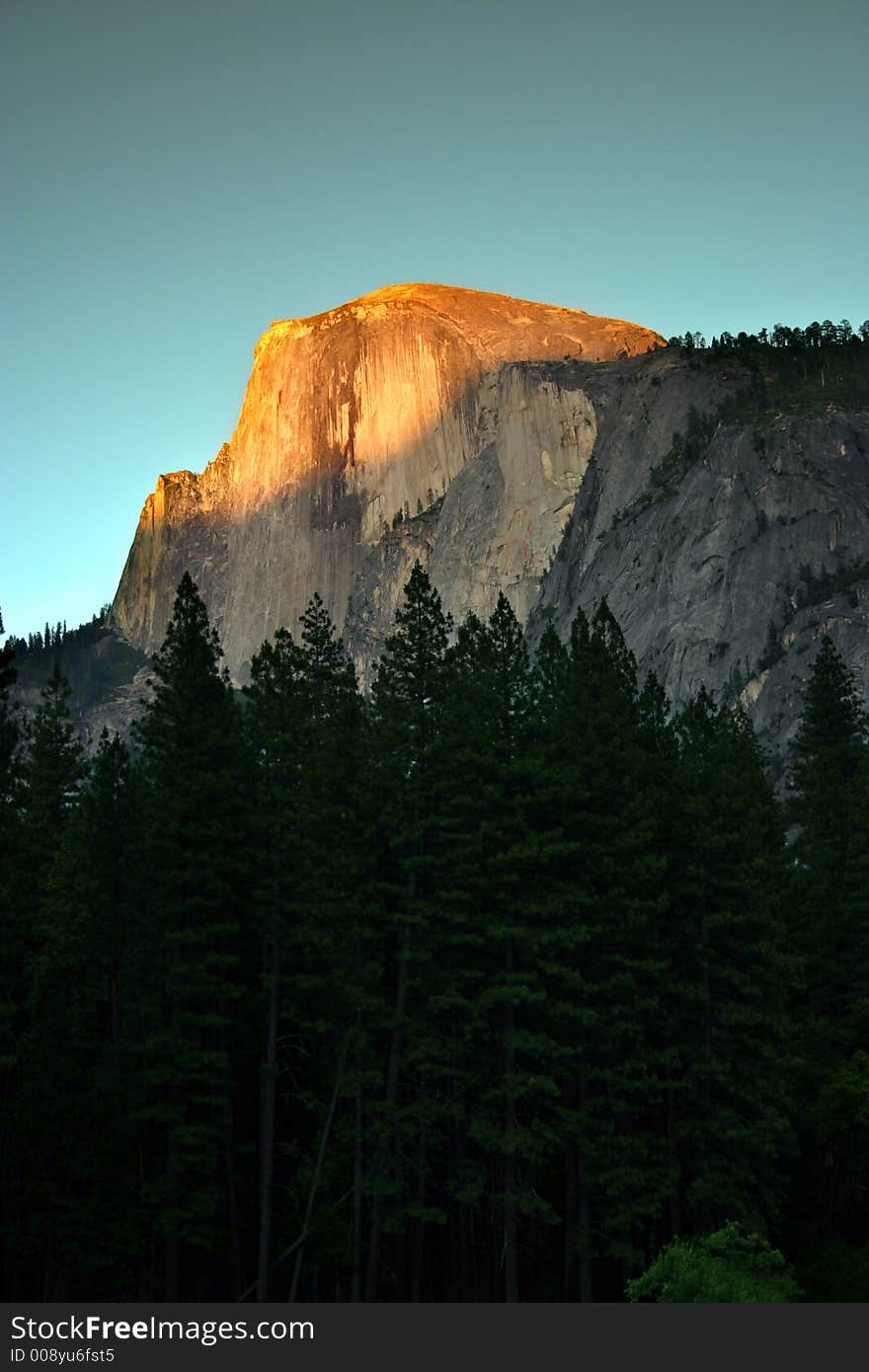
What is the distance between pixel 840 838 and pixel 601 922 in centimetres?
1267

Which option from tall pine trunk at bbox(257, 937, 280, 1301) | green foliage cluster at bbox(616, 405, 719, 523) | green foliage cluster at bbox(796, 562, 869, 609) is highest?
green foliage cluster at bbox(616, 405, 719, 523)

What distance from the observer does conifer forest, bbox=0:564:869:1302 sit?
33.1 metres

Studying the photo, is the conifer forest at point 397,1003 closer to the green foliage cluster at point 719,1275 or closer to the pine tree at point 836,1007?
the pine tree at point 836,1007

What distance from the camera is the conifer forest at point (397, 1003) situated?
33.1m

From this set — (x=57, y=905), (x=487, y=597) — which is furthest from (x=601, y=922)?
(x=487, y=597)

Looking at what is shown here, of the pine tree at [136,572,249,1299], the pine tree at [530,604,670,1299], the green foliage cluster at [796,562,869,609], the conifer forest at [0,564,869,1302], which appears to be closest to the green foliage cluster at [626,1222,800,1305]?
the pine tree at [530,604,670,1299]

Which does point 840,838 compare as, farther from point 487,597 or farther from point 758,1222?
point 487,597

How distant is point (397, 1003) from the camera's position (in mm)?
34594

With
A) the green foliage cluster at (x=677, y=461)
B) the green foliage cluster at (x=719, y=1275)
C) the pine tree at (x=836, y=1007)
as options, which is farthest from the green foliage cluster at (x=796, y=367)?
the green foliage cluster at (x=719, y=1275)

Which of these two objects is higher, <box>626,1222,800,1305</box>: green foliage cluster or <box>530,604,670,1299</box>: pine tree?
<box>530,604,670,1299</box>: pine tree

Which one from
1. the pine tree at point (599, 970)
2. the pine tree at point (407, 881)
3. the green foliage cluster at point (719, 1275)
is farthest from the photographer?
the pine tree at point (407, 881)

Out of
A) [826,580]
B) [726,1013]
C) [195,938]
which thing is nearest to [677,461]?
[826,580]

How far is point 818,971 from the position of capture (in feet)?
140

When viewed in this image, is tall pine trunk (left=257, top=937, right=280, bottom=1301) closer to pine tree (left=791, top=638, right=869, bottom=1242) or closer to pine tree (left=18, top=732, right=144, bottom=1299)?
pine tree (left=18, top=732, right=144, bottom=1299)
